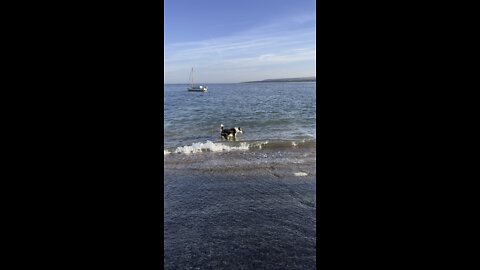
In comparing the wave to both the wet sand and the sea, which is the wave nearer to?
the sea

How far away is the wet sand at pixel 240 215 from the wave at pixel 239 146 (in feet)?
6.91

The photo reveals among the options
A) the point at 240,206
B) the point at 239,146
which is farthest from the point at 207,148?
the point at 240,206

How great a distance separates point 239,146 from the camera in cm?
1123

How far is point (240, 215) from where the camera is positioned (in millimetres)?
4816

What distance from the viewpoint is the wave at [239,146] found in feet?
35.1

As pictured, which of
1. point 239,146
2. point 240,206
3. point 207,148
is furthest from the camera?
point 239,146

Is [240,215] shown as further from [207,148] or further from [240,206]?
[207,148]

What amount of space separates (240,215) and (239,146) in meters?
6.47

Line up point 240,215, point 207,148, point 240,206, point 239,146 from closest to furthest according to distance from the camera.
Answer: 1. point 240,215
2. point 240,206
3. point 207,148
4. point 239,146

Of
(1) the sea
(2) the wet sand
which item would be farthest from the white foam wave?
(2) the wet sand

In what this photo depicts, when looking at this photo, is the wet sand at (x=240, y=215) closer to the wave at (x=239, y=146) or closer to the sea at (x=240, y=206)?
the sea at (x=240, y=206)

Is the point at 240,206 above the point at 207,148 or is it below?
below

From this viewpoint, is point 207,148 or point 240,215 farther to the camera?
point 207,148
